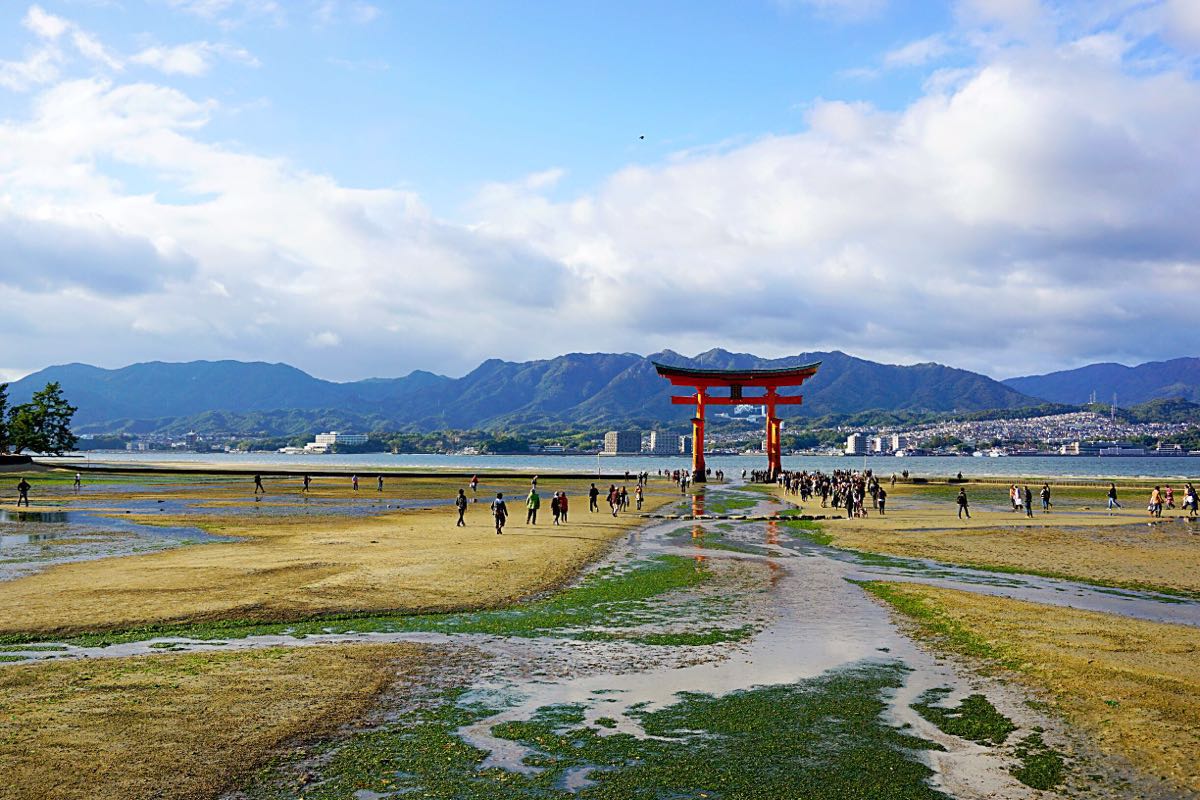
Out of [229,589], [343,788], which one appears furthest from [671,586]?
[343,788]

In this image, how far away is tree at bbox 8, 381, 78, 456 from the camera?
304ft

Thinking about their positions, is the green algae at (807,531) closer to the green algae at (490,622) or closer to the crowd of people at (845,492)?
the crowd of people at (845,492)

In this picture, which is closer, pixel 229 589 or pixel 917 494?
pixel 229 589

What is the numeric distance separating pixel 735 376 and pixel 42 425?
84.5 meters

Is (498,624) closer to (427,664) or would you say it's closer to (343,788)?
(427,664)

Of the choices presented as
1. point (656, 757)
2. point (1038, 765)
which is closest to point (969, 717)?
point (1038, 765)

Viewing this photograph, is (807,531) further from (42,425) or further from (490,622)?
(42,425)

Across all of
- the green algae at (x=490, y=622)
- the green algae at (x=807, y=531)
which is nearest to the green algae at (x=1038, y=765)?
the green algae at (x=490, y=622)

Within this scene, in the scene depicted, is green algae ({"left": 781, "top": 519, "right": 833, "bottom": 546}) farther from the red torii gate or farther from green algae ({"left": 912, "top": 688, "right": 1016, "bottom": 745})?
the red torii gate

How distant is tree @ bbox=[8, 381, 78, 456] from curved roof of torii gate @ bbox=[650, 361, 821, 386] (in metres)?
69.6

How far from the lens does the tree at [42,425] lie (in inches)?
3649

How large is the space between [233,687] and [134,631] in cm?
475

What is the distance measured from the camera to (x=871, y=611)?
1659 centimetres

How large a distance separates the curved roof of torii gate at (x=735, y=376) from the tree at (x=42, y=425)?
69583 mm
